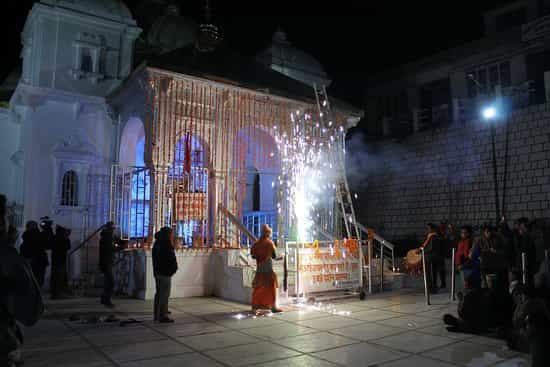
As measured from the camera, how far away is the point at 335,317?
7.21 meters

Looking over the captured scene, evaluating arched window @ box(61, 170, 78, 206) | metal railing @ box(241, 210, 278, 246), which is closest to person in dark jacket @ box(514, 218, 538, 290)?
metal railing @ box(241, 210, 278, 246)

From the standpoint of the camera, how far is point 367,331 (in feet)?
20.4

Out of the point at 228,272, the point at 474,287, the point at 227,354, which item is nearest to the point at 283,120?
the point at 228,272

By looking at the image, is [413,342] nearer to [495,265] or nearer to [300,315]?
[495,265]

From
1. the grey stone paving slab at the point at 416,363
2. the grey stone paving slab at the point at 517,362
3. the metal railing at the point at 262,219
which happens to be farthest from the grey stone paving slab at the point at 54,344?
the metal railing at the point at 262,219

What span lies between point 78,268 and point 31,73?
647 centimetres

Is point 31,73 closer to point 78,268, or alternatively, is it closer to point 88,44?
point 88,44

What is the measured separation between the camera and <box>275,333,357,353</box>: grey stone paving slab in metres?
5.31

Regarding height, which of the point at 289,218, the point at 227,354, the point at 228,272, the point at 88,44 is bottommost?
the point at 227,354

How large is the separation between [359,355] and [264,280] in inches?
124

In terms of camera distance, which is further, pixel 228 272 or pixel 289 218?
pixel 289 218

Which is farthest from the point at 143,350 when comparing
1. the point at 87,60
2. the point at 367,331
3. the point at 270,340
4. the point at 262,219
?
the point at 87,60

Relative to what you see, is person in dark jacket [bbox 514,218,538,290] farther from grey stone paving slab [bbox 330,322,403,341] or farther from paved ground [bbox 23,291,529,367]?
grey stone paving slab [bbox 330,322,403,341]

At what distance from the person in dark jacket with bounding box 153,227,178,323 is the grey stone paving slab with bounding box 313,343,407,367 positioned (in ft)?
10.2
